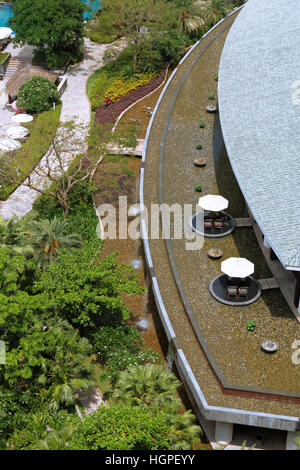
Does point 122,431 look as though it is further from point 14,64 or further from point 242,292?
point 14,64

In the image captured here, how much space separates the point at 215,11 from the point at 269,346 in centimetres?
4749

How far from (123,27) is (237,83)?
23.2 metres

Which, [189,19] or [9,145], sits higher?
[189,19]

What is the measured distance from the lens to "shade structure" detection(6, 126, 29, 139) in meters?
55.2

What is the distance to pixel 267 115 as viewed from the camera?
40.6 meters

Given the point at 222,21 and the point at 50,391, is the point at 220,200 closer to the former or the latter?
the point at 50,391

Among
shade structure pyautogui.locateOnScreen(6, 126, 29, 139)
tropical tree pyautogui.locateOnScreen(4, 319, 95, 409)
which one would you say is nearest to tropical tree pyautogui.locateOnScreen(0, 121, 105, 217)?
shade structure pyautogui.locateOnScreen(6, 126, 29, 139)

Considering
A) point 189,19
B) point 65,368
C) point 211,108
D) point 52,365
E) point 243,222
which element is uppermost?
point 189,19

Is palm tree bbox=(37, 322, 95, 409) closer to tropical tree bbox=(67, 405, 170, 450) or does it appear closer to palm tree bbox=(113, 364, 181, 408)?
palm tree bbox=(113, 364, 181, 408)

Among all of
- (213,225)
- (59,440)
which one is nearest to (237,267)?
(213,225)

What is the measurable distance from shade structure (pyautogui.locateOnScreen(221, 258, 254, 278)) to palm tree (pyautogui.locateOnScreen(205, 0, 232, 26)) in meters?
41.5

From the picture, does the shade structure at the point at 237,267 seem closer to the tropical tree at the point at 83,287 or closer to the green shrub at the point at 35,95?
the tropical tree at the point at 83,287

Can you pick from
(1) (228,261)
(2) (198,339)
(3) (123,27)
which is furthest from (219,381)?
(3) (123,27)
